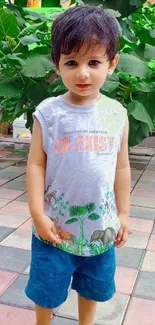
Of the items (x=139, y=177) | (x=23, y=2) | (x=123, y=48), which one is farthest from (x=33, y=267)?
(x=23, y=2)

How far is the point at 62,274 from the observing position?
112cm

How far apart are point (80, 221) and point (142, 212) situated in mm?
1584

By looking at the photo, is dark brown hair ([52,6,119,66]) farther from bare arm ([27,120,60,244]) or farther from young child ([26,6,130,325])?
bare arm ([27,120,60,244])

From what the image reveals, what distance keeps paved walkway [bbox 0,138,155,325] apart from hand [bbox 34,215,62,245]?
49cm

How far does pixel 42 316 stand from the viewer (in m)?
1.21

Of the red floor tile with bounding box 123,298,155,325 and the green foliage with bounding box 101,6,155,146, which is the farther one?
the green foliage with bounding box 101,6,155,146

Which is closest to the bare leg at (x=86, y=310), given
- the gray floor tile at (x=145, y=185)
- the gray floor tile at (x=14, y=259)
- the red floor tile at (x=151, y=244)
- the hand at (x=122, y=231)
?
the hand at (x=122, y=231)

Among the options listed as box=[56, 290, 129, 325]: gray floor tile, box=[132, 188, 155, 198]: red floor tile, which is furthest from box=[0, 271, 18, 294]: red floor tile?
box=[132, 188, 155, 198]: red floor tile

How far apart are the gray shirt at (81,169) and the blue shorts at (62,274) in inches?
1.5

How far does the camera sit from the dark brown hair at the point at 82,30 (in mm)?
985

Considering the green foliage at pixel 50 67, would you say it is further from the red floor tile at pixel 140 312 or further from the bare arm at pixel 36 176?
the bare arm at pixel 36 176

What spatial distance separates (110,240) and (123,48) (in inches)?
73.2

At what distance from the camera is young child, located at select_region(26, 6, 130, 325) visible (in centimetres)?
102

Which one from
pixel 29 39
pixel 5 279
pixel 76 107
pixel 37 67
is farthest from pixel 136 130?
pixel 76 107
